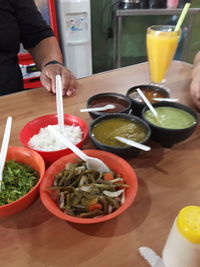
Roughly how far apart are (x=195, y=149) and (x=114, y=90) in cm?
57

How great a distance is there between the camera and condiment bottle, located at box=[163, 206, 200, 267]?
17.6 inches

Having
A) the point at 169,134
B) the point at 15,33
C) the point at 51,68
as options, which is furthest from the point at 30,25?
the point at 169,134

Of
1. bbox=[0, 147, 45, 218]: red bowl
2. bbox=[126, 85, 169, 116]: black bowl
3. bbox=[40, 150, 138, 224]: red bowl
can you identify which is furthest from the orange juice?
bbox=[0, 147, 45, 218]: red bowl

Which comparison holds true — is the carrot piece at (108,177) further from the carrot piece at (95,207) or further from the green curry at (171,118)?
the green curry at (171,118)

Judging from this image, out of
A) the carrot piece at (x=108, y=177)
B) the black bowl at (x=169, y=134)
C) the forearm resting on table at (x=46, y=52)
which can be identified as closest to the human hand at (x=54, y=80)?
the forearm resting on table at (x=46, y=52)

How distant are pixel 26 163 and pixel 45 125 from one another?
0.25m

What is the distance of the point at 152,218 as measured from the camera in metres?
0.68

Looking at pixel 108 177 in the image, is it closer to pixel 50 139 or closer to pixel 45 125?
pixel 50 139

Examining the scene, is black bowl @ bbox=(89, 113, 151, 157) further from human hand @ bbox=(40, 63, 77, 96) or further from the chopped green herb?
human hand @ bbox=(40, 63, 77, 96)

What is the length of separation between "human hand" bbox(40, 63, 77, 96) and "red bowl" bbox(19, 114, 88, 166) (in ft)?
0.98

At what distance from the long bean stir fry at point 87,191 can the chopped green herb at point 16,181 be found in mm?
84

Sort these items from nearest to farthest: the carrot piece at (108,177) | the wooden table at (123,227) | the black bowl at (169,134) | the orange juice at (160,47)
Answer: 1. the wooden table at (123,227)
2. the carrot piece at (108,177)
3. the black bowl at (169,134)
4. the orange juice at (160,47)

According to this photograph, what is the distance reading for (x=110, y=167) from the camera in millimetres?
765

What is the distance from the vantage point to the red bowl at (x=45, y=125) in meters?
0.81
